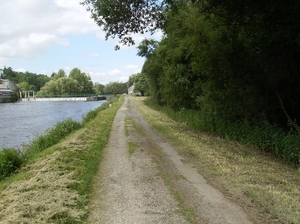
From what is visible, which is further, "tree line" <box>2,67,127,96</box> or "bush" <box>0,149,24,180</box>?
"tree line" <box>2,67,127,96</box>

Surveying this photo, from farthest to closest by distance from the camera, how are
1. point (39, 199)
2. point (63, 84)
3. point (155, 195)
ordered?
point (63, 84) < point (155, 195) < point (39, 199)

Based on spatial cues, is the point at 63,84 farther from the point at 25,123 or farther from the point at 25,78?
the point at 25,123

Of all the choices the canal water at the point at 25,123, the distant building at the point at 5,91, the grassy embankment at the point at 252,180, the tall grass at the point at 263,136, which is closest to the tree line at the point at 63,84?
the distant building at the point at 5,91

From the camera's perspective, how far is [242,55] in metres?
12.4

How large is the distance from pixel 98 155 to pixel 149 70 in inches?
1120

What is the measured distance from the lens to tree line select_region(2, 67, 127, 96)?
132 metres

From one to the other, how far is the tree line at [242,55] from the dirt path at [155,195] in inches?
174

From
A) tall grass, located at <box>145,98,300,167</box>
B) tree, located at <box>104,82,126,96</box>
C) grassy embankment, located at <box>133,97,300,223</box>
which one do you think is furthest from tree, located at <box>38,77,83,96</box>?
grassy embankment, located at <box>133,97,300,223</box>

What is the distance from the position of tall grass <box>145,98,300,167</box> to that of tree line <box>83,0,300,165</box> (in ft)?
0.10

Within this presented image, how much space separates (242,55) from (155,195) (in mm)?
8501

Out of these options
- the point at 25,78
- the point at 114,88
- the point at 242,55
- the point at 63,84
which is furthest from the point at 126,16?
the point at 25,78

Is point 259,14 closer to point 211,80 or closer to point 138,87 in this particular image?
point 211,80

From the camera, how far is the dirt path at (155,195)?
485cm

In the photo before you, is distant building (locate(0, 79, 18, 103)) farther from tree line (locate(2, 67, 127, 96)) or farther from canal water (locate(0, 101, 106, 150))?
canal water (locate(0, 101, 106, 150))
